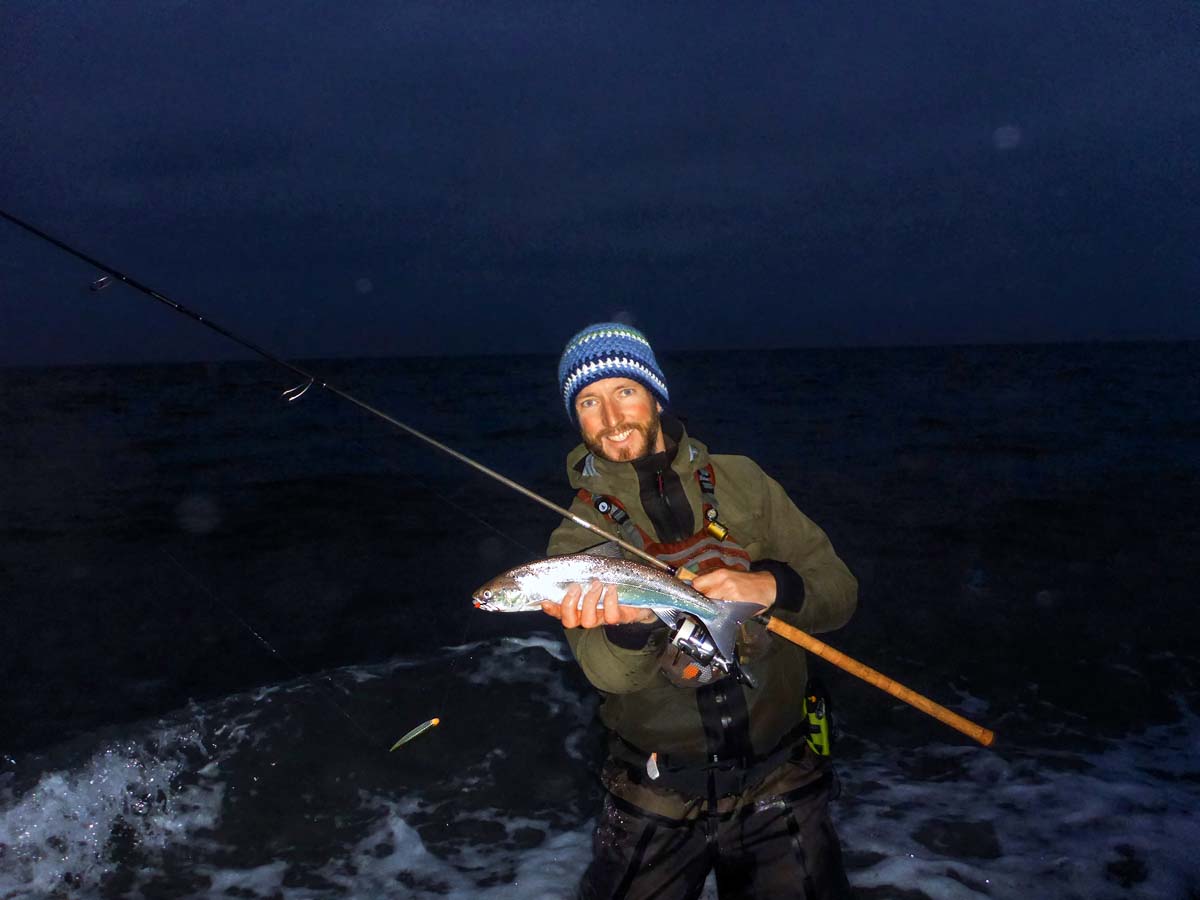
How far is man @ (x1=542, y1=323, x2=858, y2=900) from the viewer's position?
3924mm

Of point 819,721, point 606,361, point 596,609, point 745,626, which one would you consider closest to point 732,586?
point 745,626

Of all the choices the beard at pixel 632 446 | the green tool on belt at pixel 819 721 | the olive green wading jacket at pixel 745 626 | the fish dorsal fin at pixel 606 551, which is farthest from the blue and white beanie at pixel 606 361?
the green tool on belt at pixel 819 721

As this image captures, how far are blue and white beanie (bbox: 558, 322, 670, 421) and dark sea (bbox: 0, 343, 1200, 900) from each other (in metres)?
2.29

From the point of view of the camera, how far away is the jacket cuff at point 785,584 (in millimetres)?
4008

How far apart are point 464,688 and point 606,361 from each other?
5.88 meters

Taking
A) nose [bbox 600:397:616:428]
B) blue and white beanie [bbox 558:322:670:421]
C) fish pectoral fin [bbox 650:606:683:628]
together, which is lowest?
fish pectoral fin [bbox 650:606:683:628]

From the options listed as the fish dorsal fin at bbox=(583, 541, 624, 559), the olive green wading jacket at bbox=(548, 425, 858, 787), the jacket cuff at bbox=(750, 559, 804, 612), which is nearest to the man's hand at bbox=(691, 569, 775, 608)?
the jacket cuff at bbox=(750, 559, 804, 612)

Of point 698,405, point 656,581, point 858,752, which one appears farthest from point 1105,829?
point 698,405

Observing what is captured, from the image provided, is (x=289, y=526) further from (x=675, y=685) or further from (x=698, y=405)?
(x=698, y=405)

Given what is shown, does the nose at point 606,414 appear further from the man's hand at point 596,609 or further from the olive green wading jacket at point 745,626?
the man's hand at point 596,609

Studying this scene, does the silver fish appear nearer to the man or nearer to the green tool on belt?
the man

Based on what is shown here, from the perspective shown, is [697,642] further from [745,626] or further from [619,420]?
[619,420]

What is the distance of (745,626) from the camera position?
164 inches

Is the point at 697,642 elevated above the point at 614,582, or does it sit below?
below
